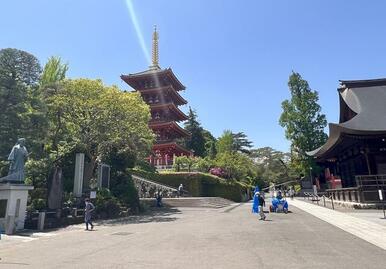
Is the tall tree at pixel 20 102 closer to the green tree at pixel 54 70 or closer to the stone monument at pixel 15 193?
the stone monument at pixel 15 193

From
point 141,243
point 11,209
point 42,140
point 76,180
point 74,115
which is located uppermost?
point 74,115

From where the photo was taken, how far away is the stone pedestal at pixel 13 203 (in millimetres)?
15079

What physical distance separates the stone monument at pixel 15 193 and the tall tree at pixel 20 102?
326cm

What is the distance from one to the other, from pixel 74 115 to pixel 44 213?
31.7 feet

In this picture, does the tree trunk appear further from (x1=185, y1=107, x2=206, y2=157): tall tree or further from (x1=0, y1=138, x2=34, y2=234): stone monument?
(x1=185, y1=107, x2=206, y2=157): tall tree

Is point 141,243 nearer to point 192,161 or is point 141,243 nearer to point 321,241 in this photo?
point 321,241

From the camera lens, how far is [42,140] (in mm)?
20922

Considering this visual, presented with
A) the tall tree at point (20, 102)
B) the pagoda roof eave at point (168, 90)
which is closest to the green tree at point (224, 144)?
the pagoda roof eave at point (168, 90)

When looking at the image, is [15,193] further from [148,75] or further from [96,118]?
[148,75]

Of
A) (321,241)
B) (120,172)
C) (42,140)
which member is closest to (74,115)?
(42,140)

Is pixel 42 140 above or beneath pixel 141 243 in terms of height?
above

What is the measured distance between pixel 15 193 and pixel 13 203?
0.49 meters

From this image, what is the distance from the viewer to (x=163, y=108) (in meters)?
52.5

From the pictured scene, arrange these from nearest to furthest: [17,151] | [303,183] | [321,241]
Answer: [321,241], [17,151], [303,183]
